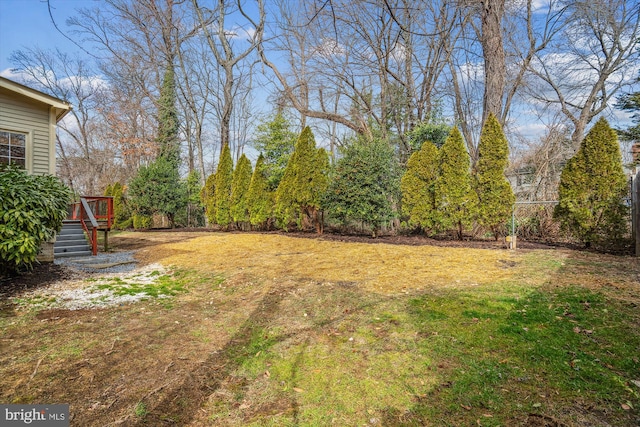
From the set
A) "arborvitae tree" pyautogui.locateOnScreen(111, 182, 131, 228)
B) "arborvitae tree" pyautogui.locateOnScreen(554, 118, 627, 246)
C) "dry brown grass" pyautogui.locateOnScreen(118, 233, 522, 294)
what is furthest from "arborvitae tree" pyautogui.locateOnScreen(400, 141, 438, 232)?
"arborvitae tree" pyautogui.locateOnScreen(111, 182, 131, 228)

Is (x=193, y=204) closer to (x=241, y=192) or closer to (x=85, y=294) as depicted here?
(x=241, y=192)

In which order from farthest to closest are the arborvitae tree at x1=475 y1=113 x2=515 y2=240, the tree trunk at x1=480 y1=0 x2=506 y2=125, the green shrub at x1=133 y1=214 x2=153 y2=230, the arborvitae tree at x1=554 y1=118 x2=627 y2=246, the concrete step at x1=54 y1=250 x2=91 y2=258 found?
the green shrub at x1=133 y1=214 x2=153 y2=230
the tree trunk at x1=480 y1=0 x2=506 y2=125
the arborvitae tree at x1=475 y1=113 x2=515 y2=240
the concrete step at x1=54 y1=250 x2=91 y2=258
the arborvitae tree at x1=554 y1=118 x2=627 y2=246

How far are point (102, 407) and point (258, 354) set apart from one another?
39.5 inches

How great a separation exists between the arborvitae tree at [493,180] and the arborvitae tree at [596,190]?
1.06 metres

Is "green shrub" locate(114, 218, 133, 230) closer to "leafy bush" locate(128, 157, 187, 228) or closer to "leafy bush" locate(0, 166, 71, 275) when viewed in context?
"leafy bush" locate(128, 157, 187, 228)

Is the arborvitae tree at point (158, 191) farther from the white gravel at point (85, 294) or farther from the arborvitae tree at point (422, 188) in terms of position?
the arborvitae tree at point (422, 188)

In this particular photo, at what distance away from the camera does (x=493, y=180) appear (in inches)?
282

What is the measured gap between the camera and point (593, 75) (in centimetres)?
1235

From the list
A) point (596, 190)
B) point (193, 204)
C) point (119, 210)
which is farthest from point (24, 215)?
point (119, 210)

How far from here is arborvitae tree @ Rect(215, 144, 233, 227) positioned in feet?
40.6

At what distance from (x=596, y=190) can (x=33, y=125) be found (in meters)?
12.4

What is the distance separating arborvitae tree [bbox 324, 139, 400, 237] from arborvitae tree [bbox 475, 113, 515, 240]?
2.07 metres

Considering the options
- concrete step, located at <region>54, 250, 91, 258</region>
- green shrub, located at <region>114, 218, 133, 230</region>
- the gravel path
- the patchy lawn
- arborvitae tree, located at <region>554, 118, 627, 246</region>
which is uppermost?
arborvitae tree, located at <region>554, 118, 627, 246</region>

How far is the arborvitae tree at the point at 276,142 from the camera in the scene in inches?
486
